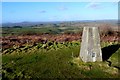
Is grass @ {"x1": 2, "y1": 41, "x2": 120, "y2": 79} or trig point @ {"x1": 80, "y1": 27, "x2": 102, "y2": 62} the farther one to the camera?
trig point @ {"x1": 80, "y1": 27, "x2": 102, "y2": 62}

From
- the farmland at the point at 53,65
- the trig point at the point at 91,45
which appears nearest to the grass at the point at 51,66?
the farmland at the point at 53,65

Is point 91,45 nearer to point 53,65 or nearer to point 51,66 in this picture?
point 53,65

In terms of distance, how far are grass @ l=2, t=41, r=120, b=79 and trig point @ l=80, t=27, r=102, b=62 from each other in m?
0.94

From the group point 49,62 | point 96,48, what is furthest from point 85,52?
point 49,62

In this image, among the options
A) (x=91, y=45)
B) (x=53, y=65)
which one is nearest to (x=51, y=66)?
(x=53, y=65)

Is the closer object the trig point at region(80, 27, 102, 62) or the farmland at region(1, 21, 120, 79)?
the farmland at region(1, 21, 120, 79)

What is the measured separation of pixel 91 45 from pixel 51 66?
6.14 metres

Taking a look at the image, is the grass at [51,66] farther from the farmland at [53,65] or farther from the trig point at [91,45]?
the trig point at [91,45]

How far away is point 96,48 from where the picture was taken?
2852 centimetres

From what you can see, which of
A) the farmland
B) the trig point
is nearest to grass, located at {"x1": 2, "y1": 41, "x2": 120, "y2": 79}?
the farmland

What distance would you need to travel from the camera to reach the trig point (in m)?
28.0

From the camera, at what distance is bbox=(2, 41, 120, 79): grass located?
24.4m

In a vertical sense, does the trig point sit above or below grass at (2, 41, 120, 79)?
above

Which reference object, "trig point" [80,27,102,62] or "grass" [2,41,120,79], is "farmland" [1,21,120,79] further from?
"trig point" [80,27,102,62]
